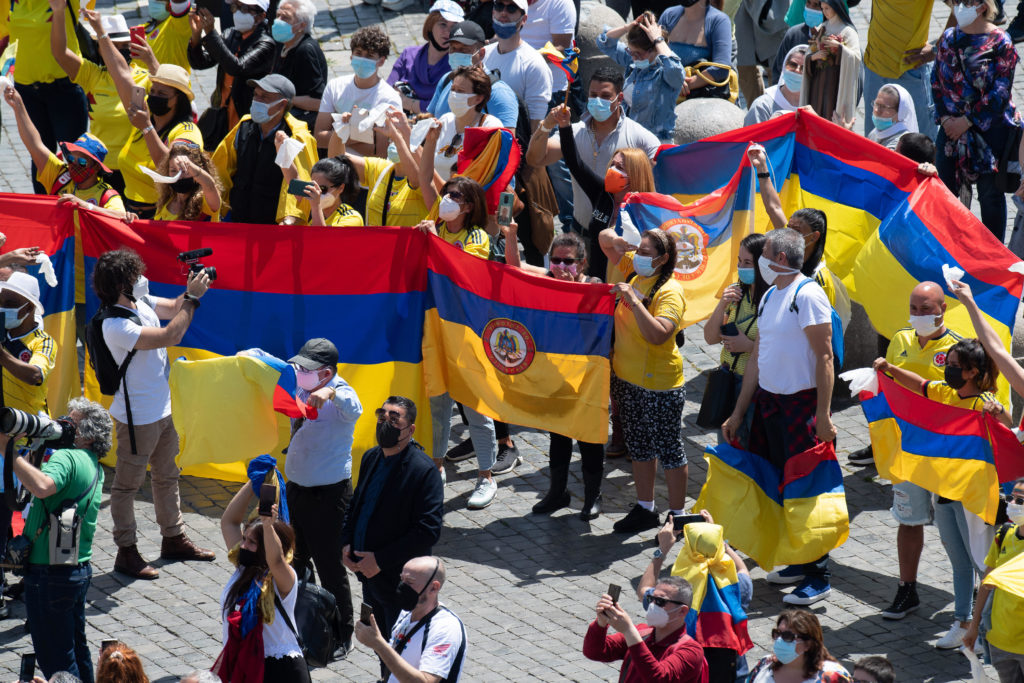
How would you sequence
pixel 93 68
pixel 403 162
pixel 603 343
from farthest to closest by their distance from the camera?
pixel 93 68 → pixel 403 162 → pixel 603 343

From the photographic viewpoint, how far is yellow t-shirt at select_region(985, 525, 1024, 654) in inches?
302

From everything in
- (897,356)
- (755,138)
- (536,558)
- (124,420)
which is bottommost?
(536,558)

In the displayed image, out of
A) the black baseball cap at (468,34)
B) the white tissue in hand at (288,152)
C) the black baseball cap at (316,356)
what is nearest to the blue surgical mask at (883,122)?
the black baseball cap at (468,34)

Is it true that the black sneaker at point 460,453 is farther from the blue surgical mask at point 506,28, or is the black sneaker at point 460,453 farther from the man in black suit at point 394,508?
the blue surgical mask at point 506,28

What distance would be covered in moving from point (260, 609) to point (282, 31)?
713cm

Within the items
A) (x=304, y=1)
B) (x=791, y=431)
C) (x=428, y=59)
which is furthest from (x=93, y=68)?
(x=791, y=431)

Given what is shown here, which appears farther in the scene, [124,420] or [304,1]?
[304,1]

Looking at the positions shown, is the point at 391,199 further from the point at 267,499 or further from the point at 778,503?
the point at 267,499

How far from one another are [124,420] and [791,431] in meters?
4.15

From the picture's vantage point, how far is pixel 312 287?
10445 mm

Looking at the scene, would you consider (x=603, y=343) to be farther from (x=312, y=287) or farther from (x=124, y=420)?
(x=124, y=420)

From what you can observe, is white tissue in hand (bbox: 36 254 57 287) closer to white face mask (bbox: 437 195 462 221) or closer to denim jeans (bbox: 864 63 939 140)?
white face mask (bbox: 437 195 462 221)

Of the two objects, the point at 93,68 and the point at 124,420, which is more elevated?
the point at 93,68

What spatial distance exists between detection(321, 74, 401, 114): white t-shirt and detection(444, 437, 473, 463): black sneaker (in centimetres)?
293
